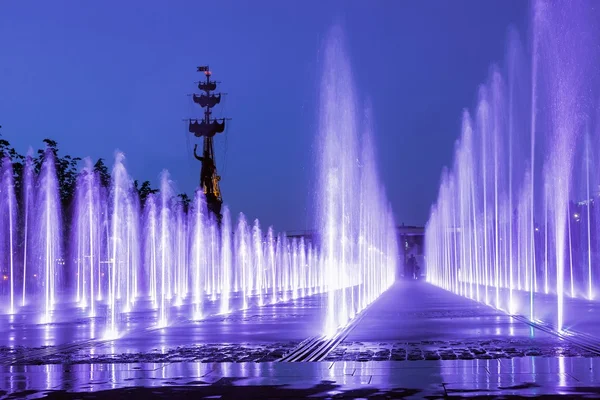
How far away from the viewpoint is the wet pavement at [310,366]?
33.6 feet

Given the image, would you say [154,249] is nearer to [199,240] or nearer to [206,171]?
[199,240]

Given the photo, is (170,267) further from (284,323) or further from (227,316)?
(284,323)

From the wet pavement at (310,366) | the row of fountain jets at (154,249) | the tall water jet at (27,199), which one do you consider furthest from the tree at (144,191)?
the wet pavement at (310,366)

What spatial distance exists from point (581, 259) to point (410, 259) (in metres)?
84.0

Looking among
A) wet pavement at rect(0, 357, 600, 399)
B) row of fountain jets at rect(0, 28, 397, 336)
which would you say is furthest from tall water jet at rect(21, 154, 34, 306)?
wet pavement at rect(0, 357, 600, 399)

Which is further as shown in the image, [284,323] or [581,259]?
[581,259]

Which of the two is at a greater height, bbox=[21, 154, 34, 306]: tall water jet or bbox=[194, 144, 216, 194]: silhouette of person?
bbox=[194, 144, 216, 194]: silhouette of person

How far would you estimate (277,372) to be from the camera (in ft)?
39.4

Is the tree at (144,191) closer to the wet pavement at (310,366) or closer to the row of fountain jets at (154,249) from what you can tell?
the row of fountain jets at (154,249)

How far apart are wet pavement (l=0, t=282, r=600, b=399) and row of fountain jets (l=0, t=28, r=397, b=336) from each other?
2.76m


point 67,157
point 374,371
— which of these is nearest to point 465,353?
point 374,371

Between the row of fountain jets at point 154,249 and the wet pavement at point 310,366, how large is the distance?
2.76 m

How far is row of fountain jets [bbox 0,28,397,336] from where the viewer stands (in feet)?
117

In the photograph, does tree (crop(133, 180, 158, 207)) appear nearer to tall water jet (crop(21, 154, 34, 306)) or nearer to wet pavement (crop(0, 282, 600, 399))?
tall water jet (crop(21, 154, 34, 306))
